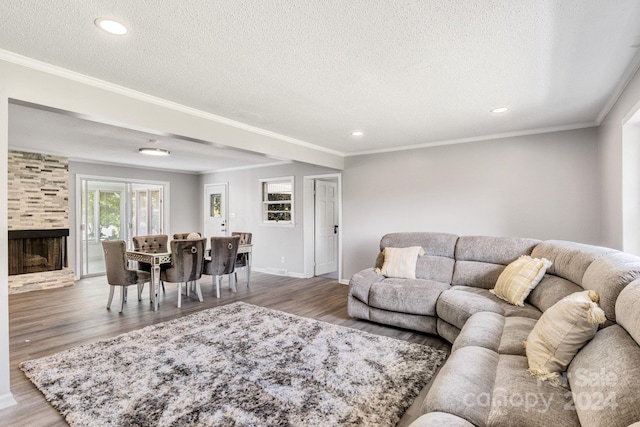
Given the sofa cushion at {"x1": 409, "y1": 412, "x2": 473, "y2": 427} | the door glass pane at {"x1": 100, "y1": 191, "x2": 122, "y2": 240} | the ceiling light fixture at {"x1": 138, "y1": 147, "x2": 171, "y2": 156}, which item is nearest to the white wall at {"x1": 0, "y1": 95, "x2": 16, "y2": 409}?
the sofa cushion at {"x1": 409, "y1": 412, "x2": 473, "y2": 427}

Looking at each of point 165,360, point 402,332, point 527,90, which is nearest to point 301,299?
point 402,332

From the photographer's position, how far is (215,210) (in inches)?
317

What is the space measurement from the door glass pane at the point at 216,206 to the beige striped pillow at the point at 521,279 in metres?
6.33

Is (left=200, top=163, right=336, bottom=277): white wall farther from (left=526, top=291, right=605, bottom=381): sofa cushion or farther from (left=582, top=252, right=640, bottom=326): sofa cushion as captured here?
(left=526, top=291, right=605, bottom=381): sofa cushion

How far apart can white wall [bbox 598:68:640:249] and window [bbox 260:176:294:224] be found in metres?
4.77

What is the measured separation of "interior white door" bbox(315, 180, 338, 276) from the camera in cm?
671

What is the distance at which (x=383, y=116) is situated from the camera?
359cm

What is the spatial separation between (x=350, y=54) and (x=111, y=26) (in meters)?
1.41

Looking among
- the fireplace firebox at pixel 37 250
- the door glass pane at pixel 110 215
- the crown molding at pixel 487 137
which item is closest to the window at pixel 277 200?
the crown molding at pixel 487 137

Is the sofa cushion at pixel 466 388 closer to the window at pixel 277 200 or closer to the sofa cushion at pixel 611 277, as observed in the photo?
the sofa cushion at pixel 611 277

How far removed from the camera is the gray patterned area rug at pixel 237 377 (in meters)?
2.03

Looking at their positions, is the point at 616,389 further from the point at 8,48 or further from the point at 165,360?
the point at 8,48

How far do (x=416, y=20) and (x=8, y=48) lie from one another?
250cm

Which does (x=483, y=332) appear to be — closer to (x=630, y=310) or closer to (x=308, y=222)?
(x=630, y=310)
